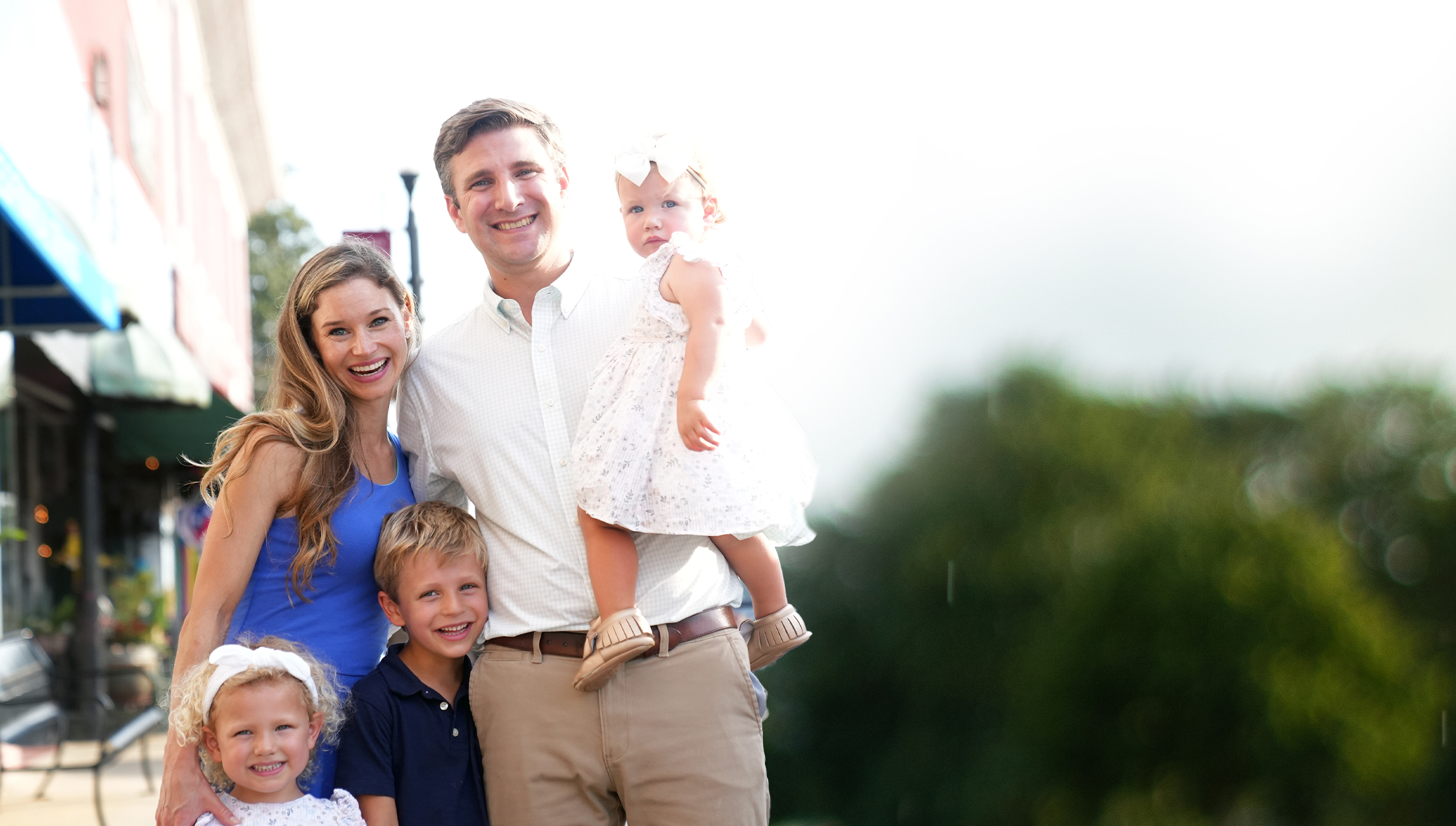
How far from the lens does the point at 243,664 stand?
2.04 m

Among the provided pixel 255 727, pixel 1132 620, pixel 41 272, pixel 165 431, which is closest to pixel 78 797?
pixel 41 272

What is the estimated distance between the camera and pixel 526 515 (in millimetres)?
2322

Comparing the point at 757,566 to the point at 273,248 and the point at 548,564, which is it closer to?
the point at 548,564

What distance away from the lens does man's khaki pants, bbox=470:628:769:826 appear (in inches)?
86.8

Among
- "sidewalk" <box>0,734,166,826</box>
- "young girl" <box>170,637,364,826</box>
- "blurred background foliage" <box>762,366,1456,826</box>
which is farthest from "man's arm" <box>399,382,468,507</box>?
"blurred background foliage" <box>762,366,1456,826</box>

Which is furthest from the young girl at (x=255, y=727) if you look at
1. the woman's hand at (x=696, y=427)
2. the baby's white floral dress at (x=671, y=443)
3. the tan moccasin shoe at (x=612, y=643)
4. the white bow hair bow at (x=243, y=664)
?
the woman's hand at (x=696, y=427)

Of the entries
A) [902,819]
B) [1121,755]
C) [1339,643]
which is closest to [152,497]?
[902,819]

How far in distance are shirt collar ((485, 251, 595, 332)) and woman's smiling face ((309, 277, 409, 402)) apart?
21 cm

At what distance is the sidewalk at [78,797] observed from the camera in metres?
6.18

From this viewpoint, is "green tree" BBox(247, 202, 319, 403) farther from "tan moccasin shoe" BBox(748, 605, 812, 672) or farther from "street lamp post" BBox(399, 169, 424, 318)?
"tan moccasin shoe" BBox(748, 605, 812, 672)

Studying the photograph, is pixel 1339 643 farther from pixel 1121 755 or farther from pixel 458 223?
pixel 458 223

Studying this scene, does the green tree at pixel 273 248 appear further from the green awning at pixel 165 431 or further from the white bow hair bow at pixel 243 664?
the white bow hair bow at pixel 243 664

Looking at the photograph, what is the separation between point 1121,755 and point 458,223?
3731 centimetres

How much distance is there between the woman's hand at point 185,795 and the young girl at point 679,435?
0.66 m
